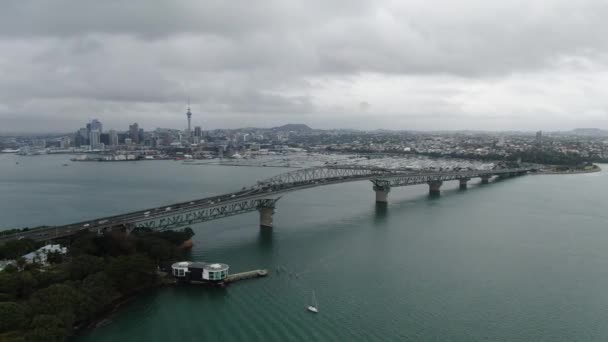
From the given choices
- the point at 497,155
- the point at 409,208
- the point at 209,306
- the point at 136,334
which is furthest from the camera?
the point at 497,155

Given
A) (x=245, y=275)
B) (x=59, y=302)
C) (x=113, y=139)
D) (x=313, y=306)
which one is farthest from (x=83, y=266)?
(x=113, y=139)

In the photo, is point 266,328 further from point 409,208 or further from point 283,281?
point 409,208

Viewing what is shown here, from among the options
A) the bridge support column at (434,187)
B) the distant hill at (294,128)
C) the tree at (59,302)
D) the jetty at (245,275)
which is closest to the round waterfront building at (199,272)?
the jetty at (245,275)

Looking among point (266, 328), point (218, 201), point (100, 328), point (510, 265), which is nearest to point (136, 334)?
point (100, 328)

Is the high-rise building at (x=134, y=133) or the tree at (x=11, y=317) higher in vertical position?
the high-rise building at (x=134, y=133)

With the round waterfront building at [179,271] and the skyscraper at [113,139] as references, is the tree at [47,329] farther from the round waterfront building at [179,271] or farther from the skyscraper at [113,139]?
the skyscraper at [113,139]

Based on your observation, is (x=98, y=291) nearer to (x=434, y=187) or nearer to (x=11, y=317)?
(x=11, y=317)
